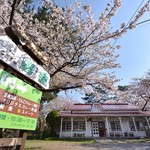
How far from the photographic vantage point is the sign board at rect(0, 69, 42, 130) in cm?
224

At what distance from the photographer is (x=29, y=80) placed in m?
3.28

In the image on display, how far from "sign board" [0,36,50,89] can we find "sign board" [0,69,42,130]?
311mm

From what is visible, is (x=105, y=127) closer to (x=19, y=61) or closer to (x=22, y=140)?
(x=22, y=140)

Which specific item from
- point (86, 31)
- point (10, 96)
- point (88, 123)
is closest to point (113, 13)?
point (86, 31)

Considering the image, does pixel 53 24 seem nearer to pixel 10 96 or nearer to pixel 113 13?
pixel 113 13

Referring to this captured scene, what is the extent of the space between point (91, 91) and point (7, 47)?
501 centimetres

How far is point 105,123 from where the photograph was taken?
708 inches

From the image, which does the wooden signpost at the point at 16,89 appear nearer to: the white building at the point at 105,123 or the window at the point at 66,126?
the white building at the point at 105,123

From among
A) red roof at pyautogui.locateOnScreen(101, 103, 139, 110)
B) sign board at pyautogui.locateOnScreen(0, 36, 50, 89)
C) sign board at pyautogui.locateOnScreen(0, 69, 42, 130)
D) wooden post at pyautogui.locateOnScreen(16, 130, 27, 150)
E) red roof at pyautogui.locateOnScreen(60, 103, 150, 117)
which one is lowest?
wooden post at pyautogui.locateOnScreen(16, 130, 27, 150)

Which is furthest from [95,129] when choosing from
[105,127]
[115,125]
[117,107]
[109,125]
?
[117,107]

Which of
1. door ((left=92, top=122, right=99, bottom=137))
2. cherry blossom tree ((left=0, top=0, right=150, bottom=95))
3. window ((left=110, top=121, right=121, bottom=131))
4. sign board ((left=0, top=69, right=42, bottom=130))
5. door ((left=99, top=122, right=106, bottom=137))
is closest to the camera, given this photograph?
sign board ((left=0, top=69, right=42, bottom=130))

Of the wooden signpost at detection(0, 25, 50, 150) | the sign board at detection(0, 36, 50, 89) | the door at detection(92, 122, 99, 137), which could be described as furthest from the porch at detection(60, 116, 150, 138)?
the wooden signpost at detection(0, 25, 50, 150)

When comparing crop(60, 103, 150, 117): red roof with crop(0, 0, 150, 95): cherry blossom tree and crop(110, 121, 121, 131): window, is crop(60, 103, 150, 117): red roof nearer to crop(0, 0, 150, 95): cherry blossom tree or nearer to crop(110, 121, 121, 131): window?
crop(110, 121, 121, 131): window

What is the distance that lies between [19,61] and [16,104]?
0.91m
